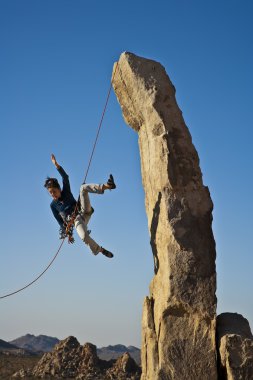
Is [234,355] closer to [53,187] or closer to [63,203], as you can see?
[63,203]

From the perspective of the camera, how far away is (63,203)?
13148 mm

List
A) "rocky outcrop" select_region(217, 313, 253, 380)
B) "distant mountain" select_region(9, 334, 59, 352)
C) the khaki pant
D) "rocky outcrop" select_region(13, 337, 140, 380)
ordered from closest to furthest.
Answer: "rocky outcrop" select_region(217, 313, 253, 380), the khaki pant, "rocky outcrop" select_region(13, 337, 140, 380), "distant mountain" select_region(9, 334, 59, 352)

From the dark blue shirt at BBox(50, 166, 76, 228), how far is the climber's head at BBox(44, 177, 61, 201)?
0.12 m

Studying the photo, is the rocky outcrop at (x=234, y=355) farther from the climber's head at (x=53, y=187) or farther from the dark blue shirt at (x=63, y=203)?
the climber's head at (x=53, y=187)

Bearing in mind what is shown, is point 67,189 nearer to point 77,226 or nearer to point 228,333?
point 77,226

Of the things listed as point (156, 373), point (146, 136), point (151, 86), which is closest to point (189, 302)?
point (156, 373)

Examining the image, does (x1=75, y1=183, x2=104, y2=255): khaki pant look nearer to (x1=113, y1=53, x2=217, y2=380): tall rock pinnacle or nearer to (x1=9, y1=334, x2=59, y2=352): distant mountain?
(x1=113, y1=53, x2=217, y2=380): tall rock pinnacle

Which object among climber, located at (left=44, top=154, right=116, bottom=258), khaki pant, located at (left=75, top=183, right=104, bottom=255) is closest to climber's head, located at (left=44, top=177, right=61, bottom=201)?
climber, located at (left=44, top=154, right=116, bottom=258)

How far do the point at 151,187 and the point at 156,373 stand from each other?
3.72 meters

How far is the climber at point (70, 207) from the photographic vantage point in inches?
496

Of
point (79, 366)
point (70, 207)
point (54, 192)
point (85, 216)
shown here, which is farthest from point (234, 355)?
point (79, 366)

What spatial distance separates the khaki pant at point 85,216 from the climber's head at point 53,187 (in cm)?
70

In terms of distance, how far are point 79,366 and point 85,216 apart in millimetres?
20064

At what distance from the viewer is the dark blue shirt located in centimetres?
1309
